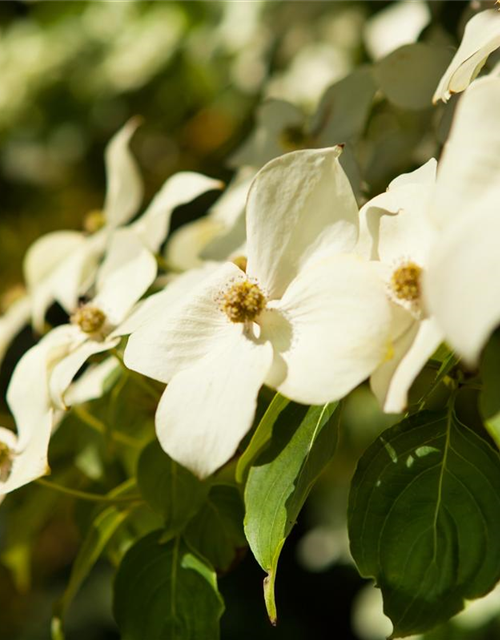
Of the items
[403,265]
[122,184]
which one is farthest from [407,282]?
[122,184]

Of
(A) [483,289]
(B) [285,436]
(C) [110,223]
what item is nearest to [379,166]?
(C) [110,223]

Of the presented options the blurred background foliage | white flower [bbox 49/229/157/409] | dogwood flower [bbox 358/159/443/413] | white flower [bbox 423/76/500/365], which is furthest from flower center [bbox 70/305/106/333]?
the blurred background foliage

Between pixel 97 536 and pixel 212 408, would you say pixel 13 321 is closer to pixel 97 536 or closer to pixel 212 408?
pixel 97 536

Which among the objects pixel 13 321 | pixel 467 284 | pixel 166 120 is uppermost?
pixel 467 284

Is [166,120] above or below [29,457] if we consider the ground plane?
below

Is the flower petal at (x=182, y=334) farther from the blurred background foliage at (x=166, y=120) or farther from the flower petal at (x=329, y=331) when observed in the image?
the blurred background foliage at (x=166, y=120)

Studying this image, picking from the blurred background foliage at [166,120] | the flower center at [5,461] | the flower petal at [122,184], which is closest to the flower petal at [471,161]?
the flower center at [5,461]

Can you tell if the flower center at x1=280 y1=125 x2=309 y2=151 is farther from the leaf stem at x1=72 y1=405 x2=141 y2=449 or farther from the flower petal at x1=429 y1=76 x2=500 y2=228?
the flower petal at x1=429 y1=76 x2=500 y2=228
